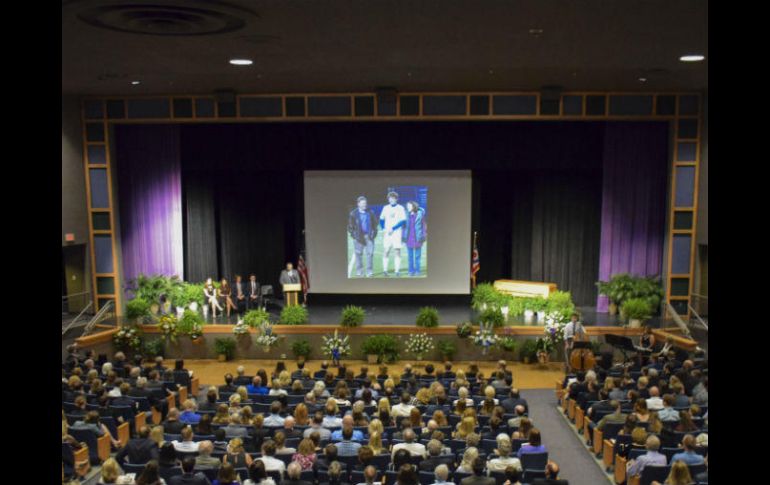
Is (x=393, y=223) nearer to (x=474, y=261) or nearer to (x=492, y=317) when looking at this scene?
(x=474, y=261)

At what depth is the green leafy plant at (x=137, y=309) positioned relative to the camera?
16.2m

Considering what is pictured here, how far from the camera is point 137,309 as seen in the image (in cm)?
1622

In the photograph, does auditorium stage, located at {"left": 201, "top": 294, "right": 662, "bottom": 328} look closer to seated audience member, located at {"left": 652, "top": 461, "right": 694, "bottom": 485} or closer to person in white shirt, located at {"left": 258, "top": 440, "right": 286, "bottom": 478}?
person in white shirt, located at {"left": 258, "top": 440, "right": 286, "bottom": 478}

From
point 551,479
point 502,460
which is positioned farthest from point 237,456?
point 551,479

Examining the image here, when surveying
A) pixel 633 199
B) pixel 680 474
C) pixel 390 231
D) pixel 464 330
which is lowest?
pixel 464 330

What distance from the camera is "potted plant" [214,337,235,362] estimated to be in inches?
623

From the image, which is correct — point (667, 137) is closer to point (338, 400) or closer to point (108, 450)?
point (338, 400)

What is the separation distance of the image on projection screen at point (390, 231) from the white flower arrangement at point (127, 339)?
19.2ft

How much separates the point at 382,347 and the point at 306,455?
7913mm

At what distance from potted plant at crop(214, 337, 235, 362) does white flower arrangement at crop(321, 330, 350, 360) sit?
2118mm

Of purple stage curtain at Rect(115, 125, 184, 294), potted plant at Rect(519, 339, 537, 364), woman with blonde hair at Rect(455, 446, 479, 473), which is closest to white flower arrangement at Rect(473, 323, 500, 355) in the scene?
potted plant at Rect(519, 339, 537, 364)
